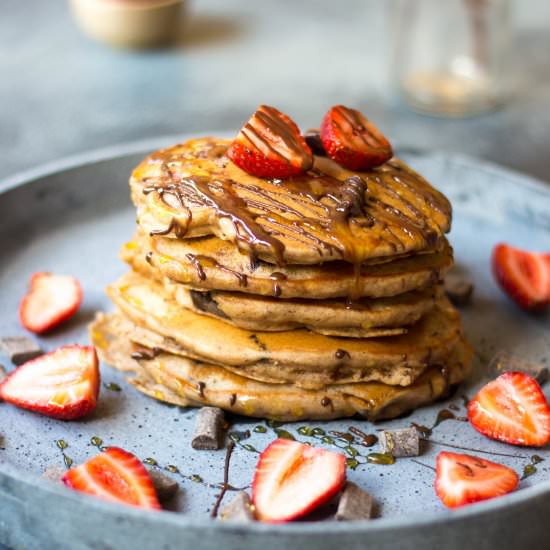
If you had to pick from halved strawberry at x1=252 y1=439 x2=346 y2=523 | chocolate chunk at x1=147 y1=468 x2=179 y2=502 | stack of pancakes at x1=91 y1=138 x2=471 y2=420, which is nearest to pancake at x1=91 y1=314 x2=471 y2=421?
stack of pancakes at x1=91 y1=138 x2=471 y2=420

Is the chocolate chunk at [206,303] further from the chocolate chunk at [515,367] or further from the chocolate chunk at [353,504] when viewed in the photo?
the chocolate chunk at [515,367]

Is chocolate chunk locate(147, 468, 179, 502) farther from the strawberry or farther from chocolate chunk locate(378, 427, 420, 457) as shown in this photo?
the strawberry

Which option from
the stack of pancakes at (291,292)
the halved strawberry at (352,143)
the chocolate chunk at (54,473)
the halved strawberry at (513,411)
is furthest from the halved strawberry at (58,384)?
the halved strawberry at (513,411)

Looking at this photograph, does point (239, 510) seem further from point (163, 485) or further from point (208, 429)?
point (208, 429)

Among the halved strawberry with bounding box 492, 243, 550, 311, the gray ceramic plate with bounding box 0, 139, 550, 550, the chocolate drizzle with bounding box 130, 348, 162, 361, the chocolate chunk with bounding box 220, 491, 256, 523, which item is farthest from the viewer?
the halved strawberry with bounding box 492, 243, 550, 311

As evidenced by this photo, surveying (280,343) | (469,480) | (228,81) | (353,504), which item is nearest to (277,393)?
(280,343)

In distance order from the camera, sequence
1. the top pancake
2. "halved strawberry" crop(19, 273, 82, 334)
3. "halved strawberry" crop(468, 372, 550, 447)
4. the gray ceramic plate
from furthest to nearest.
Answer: "halved strawberry" crop(19, 273, 82, 334), "halved strawberry" crop(468, 372, 550, 447), the top pancake, the gray ceramic plate
